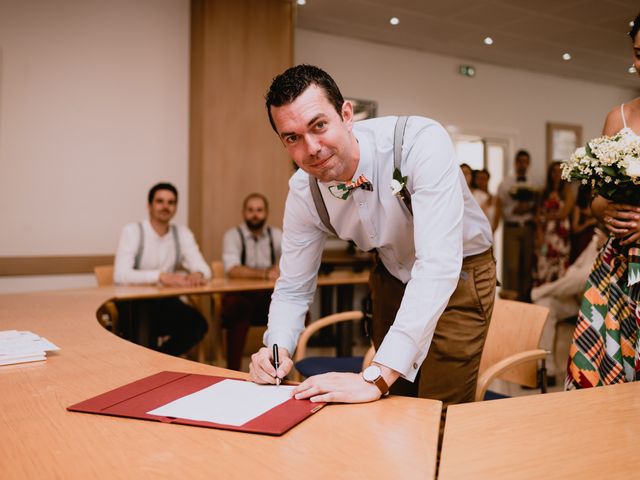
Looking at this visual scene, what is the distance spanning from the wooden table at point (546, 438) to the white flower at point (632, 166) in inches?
24.9

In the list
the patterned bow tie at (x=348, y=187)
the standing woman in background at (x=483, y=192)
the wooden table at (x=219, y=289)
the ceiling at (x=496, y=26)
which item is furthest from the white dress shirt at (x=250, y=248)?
the standing woman in background at (x=483, y=192)

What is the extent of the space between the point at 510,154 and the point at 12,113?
21.4 feet

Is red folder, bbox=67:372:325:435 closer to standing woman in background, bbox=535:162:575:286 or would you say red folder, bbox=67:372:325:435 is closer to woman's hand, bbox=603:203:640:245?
woman's hand, bbox=603:203:640:245

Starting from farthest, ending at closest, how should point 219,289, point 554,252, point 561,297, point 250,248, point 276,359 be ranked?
point 554,252
point 250,248
point 561,297
point 219,289
point 276,359

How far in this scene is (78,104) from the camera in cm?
531

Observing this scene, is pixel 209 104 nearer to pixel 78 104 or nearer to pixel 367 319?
pixel 78 104

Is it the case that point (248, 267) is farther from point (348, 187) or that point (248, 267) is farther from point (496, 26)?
A: point (496, 26)

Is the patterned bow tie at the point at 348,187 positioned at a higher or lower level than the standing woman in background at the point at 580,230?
higher

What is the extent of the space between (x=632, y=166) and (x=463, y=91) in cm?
676

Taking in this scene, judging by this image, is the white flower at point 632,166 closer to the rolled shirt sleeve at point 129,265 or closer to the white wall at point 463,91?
the rolled shirt sleeve at point 129,265

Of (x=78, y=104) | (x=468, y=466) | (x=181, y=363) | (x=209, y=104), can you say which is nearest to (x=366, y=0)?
(x=209, y=104)

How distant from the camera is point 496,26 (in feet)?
21.9

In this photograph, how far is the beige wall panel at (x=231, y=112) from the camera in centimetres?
559

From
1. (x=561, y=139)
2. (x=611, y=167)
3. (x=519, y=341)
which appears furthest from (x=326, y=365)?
(x=561, y=139)
